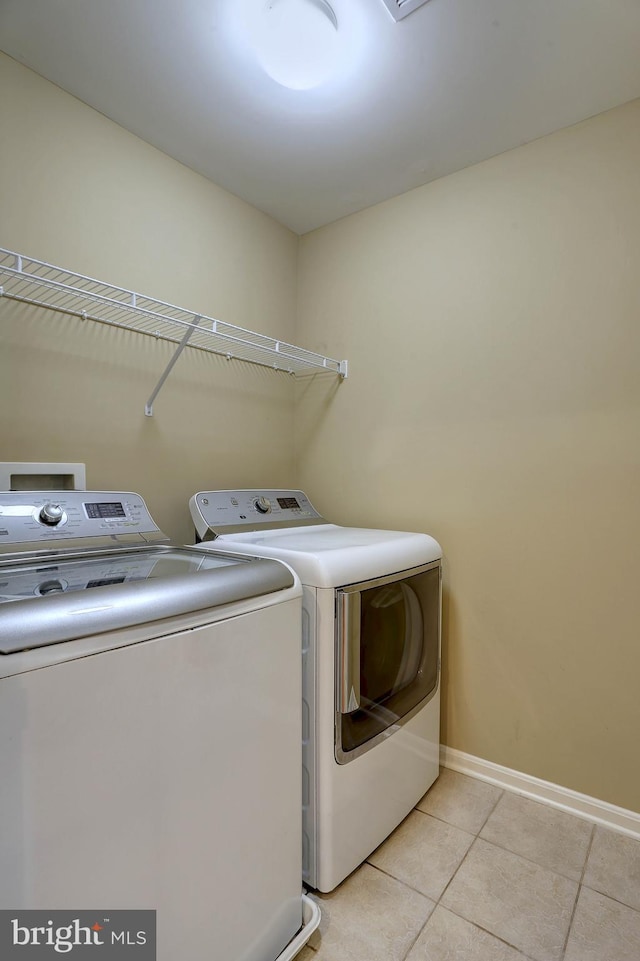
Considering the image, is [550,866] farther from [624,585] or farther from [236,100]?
[236,100]

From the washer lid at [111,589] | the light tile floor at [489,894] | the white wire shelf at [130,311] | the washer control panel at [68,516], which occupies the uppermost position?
the white wire shelf at [130,311]

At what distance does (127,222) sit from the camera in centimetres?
176

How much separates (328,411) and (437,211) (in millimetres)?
992

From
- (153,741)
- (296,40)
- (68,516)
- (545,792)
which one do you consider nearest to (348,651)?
(153,741)

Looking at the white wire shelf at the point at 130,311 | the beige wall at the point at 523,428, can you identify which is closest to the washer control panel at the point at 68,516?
the white wire shelf at the point at 130,311

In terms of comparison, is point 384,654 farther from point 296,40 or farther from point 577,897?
point 296,40

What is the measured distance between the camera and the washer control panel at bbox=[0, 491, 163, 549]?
1263 mm

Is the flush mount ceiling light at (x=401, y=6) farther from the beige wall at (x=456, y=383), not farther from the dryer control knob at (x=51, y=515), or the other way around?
the dryer control knob at (x=51, y=515)

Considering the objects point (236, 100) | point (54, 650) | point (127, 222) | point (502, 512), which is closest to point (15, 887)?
point (54, 650)

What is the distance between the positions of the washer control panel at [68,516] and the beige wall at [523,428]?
1.07 metres

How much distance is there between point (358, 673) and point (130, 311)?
1.46 meters

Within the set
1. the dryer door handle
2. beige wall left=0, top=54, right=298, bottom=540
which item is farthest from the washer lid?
beige wall left=0, top=54, right=298, bottom=540

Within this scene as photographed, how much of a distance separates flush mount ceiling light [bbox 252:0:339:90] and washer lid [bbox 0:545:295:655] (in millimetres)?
1383

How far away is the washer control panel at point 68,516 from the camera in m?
1.26
